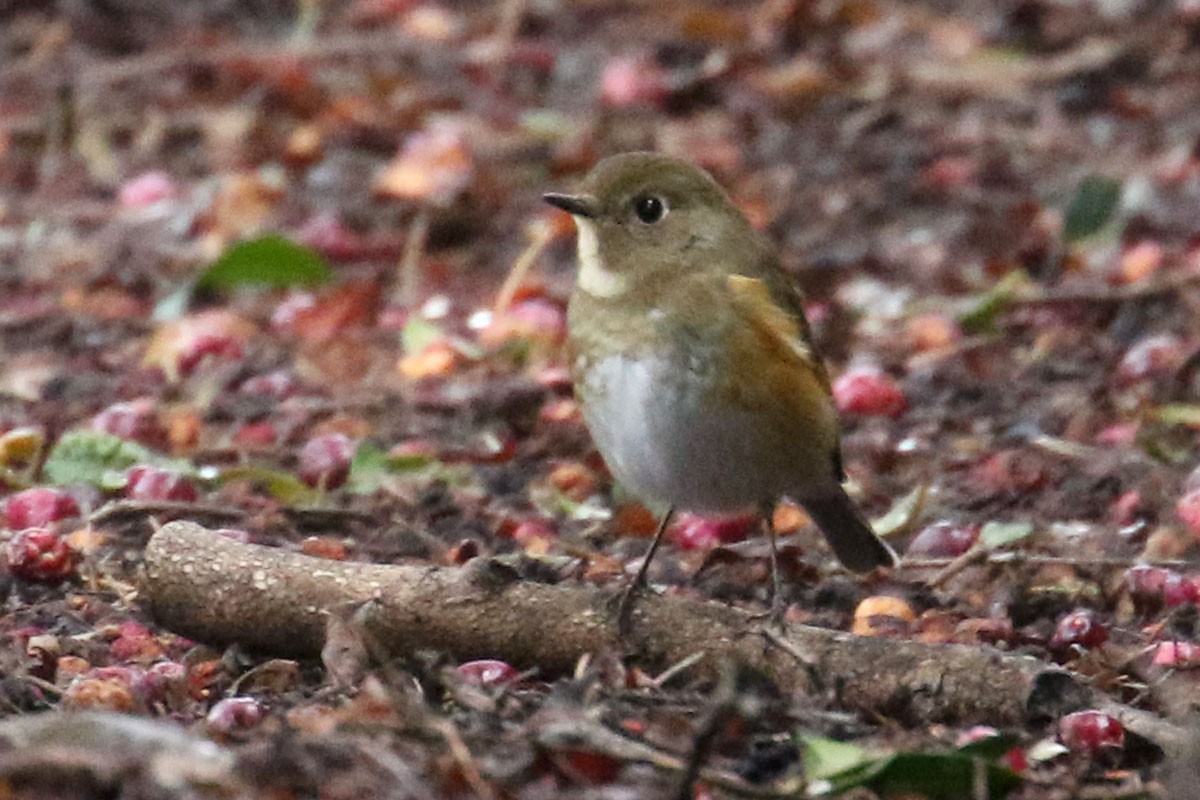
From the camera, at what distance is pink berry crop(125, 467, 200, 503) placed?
5.71 meters

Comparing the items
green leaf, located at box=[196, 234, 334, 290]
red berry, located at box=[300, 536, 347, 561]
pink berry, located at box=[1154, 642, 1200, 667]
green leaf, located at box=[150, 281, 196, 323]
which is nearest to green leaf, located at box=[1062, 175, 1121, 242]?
green leaf, located at box=[196, 234, 334, 290]

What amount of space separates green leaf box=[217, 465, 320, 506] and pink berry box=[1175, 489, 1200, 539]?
2.27m

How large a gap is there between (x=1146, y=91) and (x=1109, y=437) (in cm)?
397

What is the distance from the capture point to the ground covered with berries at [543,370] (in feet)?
12.5

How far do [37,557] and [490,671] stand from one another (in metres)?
1.35

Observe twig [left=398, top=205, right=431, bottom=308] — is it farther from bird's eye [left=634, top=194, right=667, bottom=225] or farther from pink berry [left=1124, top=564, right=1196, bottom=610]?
pink berry [left=1124, top=564, right=1196, bottom=610]

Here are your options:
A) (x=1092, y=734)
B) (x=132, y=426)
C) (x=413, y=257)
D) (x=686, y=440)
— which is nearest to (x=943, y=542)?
(x=686, y=440)

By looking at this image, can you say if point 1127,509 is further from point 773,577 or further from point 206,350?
point 206,350

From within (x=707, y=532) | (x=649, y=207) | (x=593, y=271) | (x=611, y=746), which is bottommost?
(x=707, y=532)

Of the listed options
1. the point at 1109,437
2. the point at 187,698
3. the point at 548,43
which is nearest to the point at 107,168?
the point at 548,43

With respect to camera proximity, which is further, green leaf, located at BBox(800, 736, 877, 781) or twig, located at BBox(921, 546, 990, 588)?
twig, located at BBox(921, 546, 990, 588)

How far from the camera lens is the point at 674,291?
16.9ft

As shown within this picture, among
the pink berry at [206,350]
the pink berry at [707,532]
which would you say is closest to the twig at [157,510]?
the pink berry at [707,532]

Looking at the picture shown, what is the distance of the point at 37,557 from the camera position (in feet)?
16.6
